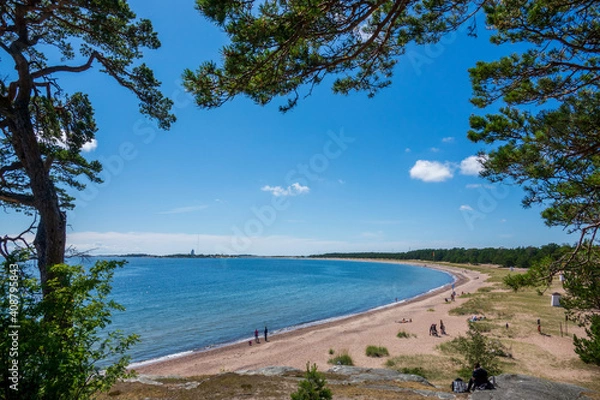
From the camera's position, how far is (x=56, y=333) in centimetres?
349

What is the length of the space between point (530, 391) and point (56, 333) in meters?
10.7

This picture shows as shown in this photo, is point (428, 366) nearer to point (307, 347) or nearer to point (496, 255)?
A: point (307, 347)

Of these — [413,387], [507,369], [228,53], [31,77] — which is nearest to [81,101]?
[31,77]

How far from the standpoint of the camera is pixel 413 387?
9344 mm

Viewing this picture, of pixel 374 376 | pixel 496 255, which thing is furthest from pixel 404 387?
pixel 496 255

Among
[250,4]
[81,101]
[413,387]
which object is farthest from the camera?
[413,387]

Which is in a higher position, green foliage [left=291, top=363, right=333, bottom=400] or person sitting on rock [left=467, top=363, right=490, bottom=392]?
green foliage [left=291, top=363, right=333, bottom=400]

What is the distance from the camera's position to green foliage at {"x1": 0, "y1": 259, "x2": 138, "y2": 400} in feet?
10.5

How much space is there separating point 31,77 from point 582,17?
1088cm

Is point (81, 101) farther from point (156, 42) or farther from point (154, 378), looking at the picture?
point (154, 378)

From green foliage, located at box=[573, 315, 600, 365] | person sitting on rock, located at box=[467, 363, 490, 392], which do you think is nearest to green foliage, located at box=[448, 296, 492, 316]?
green foliage, located at box=[573, 315, 600, 365]

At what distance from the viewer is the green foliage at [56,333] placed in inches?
126

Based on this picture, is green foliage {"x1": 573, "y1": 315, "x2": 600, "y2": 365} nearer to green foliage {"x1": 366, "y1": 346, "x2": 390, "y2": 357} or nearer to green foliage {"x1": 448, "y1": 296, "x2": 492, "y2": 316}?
green foliage {"x1": 366, "y1": 346, "x2": 390, "y2": 357}

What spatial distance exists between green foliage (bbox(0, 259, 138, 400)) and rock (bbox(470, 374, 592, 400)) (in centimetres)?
900
